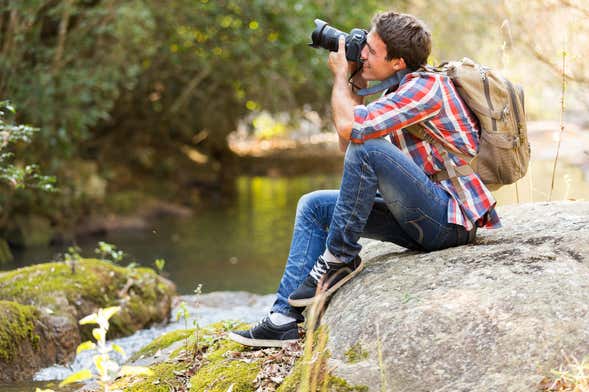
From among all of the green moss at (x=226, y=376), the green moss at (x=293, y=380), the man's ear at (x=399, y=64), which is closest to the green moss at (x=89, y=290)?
the green moss at (x=226, y=376)

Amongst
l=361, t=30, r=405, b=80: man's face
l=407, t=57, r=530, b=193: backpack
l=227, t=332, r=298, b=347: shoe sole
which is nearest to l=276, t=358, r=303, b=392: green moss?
l=227, t=332, r=298, b=347: shoe sole

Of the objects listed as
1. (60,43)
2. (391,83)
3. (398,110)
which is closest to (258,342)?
(398,110)

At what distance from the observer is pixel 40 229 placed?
37.8 feet

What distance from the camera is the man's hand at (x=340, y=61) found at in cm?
377

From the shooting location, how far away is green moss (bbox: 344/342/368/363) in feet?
10.6

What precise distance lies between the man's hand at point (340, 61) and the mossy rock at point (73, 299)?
2876mm

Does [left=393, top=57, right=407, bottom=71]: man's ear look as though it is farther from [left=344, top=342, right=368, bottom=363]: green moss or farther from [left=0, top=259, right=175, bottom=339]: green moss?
[left=0, top=259, right=175, bottom=339]: green moss

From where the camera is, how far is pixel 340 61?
3.79 metres

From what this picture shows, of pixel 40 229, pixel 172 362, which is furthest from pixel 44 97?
pixel 172 362

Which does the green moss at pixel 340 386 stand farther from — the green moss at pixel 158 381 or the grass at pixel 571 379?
the green moss at pixel 158 381

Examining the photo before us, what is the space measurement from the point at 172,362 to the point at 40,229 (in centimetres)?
809

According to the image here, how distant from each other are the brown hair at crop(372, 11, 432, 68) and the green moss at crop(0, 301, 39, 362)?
3.15m

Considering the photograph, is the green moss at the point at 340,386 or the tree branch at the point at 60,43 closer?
the green moss at the point at 340,386

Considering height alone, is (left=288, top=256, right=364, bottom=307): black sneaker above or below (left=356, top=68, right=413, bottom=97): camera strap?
below
